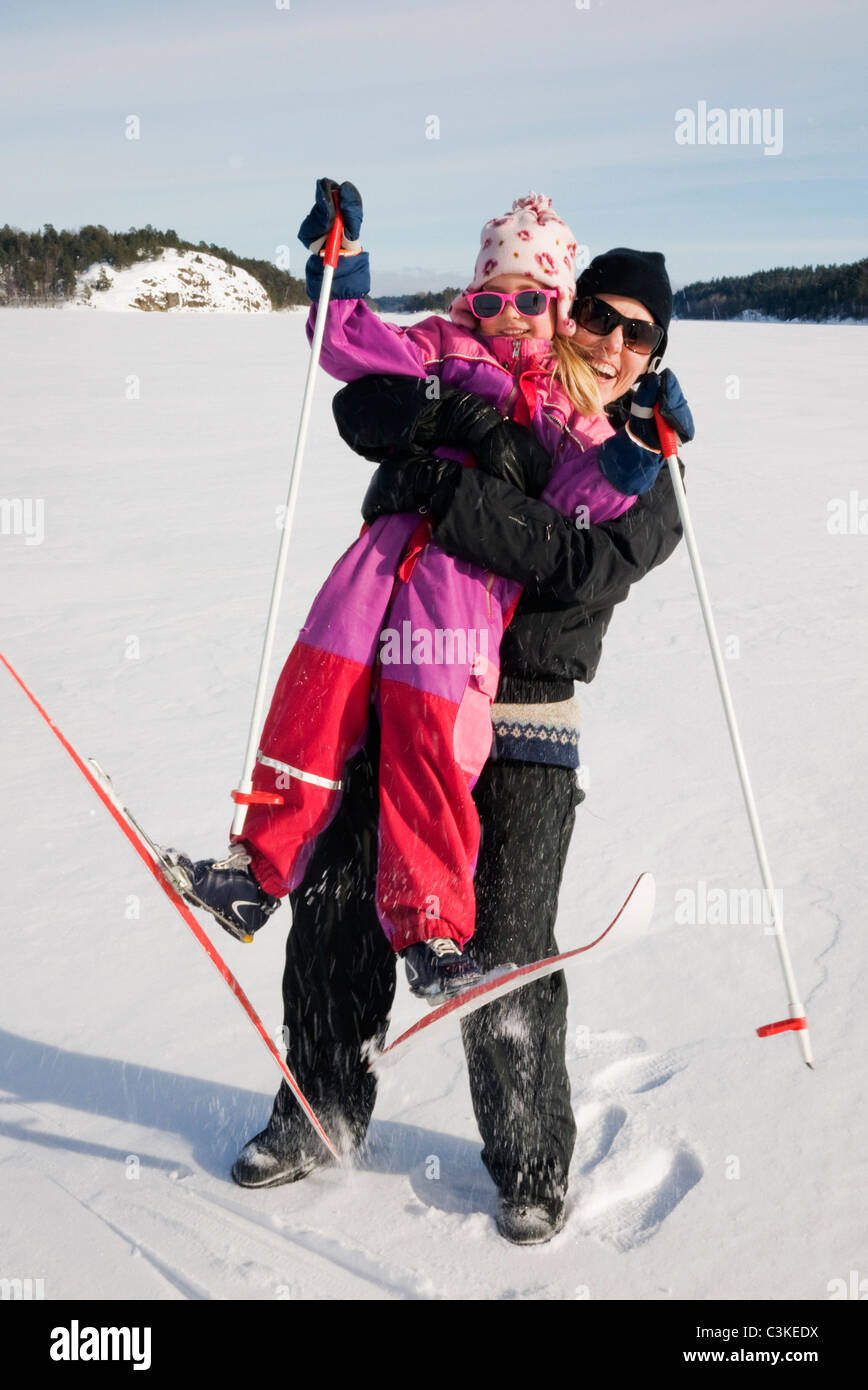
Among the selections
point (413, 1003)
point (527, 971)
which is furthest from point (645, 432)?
point (413, 1003)

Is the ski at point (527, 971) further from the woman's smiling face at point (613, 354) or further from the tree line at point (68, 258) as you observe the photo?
the tree line at point (68, 258)

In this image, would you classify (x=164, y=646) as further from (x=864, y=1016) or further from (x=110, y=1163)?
(x=864, y=1016)

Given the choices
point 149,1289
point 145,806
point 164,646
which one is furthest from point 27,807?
point 149,1289

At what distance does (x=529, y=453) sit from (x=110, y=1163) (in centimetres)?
179

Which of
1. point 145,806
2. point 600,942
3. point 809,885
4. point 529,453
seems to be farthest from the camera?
point 145,806

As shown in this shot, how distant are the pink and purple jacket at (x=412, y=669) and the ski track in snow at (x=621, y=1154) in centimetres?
72

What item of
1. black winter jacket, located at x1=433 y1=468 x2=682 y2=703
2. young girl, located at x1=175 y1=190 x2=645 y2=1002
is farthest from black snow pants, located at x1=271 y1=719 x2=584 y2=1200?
black winter jacket, located at x1=433 y1=468 x2=682 y2=703

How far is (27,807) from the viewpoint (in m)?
4.19

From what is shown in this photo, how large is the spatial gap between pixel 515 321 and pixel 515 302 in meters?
0.04

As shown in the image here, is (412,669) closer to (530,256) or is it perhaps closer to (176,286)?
(530,256)

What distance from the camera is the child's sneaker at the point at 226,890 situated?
7.39 ft

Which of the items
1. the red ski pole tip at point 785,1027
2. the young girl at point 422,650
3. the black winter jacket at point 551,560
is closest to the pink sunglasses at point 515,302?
the young girl at point 422,650

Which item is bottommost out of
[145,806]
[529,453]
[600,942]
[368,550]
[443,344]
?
[145,806]

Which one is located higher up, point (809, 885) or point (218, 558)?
point (218, 558)
